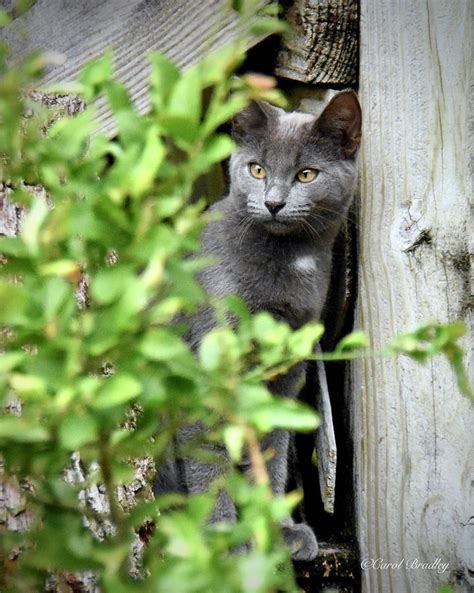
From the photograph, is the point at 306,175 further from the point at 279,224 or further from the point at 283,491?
the point at 283,491

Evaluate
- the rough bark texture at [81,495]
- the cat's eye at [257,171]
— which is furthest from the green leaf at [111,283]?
the cat's eye at [257,171]

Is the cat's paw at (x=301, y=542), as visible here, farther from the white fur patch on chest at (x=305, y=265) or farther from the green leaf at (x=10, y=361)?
the green leaf at (x=10, y=361)

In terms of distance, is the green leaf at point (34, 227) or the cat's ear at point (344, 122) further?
the cat's ear at point (344, 122)

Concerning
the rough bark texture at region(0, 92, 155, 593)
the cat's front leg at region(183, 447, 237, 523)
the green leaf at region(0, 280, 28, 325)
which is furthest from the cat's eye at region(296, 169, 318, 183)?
the green leaf at region(0, 280, 28, 325)

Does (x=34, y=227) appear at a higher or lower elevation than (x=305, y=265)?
higher

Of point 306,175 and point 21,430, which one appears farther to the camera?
point 306,175

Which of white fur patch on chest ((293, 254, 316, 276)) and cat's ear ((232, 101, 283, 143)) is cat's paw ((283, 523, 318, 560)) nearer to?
white fur patch on chest ((293, 254, 316, 276))

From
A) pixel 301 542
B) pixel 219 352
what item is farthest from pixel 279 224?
pixel 219 352

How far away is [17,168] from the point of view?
0.76 m

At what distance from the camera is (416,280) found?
6.55 ft

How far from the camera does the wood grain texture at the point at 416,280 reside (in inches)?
77.0

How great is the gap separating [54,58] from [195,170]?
0.15m

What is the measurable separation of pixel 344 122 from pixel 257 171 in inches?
10.4

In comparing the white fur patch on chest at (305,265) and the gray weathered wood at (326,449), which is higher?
the white fur patch on chest at (305,265)
